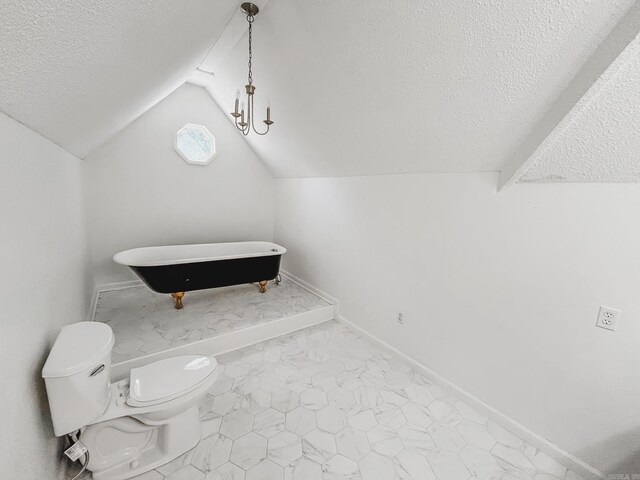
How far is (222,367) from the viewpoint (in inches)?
87.6

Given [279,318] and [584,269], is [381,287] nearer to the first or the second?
[279,318]

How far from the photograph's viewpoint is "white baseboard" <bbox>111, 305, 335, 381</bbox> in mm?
2037

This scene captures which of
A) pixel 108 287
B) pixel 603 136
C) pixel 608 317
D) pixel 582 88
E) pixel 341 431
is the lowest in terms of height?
pixel 341 431

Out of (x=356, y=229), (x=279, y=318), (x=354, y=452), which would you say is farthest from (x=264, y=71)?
(x=354, y=452)

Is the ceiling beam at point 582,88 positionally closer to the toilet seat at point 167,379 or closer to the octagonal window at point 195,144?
the toilet seat at point 167,379

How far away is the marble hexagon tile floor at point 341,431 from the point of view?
1466 millimetres

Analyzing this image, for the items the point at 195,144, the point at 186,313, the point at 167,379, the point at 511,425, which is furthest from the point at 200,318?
the point at 511,425

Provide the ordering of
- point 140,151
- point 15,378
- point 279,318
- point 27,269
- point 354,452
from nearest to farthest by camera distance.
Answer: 1. point 15,378
2. point 27,269
3. point 354,452
4. point 279,318
5. point 140,151

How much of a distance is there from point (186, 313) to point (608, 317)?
3.17 meters

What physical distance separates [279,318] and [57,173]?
1988 mm

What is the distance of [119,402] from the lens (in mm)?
1371

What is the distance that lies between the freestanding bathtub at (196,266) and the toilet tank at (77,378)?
1370mm

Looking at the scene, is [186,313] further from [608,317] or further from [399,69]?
[608,317]

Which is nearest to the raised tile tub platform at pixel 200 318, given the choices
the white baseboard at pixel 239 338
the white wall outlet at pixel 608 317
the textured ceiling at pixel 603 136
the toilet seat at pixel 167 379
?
the white baseboard at pixel 239 338
